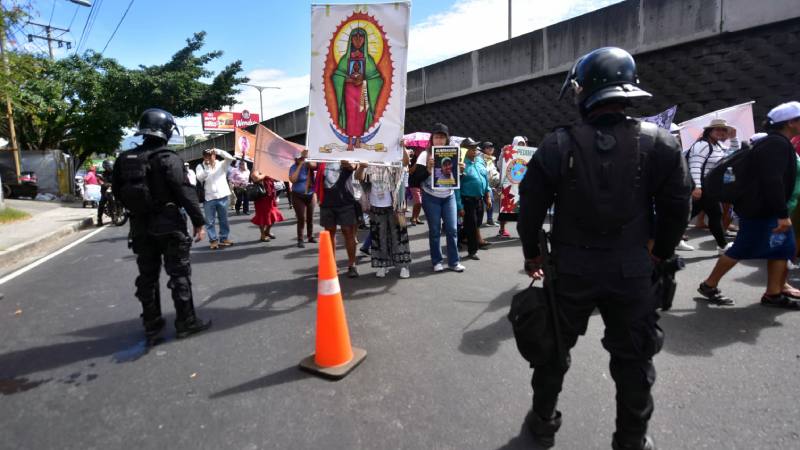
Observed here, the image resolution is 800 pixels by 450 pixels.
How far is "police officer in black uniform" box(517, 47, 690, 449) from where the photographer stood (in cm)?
189

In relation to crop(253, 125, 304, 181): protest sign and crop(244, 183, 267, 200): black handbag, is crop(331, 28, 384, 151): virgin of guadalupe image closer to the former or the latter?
crop(253, 125, 304, 181): protest sign

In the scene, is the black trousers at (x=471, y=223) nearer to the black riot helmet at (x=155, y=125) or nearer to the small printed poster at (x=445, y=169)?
the small printed poster at (x=445, y=169)

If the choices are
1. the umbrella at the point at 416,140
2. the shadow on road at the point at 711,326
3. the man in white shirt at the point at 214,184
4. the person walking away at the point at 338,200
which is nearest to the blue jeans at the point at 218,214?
the man in white shirt at the point at 214,184

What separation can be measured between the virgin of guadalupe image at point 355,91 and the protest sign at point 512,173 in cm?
389

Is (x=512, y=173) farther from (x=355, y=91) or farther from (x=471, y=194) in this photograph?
(x=355, y=91)

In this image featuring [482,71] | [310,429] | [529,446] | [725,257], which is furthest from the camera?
[482,71]

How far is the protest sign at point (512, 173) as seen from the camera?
769 centimetres

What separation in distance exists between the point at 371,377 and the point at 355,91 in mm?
2812

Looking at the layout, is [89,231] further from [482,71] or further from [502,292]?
[482,71]

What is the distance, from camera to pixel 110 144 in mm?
23469

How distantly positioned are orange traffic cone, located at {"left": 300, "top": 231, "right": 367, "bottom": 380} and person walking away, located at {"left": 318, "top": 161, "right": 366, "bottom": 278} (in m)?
2.32

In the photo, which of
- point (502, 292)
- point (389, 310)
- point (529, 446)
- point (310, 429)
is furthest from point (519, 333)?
point (502, 292)

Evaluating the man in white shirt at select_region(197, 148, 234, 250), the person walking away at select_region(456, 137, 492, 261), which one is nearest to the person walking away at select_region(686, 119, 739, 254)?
the person walking away at select_region(456, 137, 492, 261)

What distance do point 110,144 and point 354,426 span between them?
26287 millimetres
